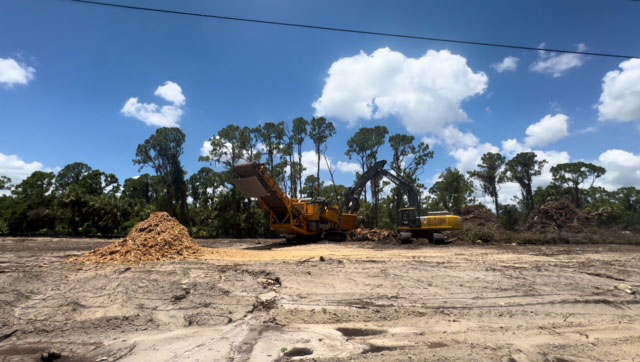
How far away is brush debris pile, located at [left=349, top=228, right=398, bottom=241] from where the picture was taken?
2494cm

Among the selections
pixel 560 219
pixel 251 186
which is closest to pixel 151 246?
pixel 251 186

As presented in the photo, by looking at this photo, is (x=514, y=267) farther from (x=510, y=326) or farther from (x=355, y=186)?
(x=355, y=186)

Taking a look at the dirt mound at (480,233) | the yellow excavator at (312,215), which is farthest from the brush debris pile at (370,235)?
the dirt mound at (480,233)

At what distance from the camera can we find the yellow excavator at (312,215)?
19469 millimetres

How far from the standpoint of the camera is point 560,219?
2906 centimetres

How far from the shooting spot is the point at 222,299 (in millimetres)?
7504

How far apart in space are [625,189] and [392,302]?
68.4m

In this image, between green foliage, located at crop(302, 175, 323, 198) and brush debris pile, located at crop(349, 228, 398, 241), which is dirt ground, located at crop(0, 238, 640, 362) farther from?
green foliage, located at crop(302, 175, 323, 198)

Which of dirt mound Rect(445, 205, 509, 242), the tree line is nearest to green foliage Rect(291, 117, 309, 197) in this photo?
the tree line

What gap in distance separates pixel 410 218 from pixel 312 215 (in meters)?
5.97

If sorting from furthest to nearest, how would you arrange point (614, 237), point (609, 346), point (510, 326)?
point (614, 237)
point (510, 326)
point (609, 346)

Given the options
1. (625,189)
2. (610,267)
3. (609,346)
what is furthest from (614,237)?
(625,189)

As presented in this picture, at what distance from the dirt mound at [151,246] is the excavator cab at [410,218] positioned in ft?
42.6

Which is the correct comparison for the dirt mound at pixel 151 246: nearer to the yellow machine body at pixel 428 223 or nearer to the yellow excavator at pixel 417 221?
the yellow excavator at pixel 417 221
